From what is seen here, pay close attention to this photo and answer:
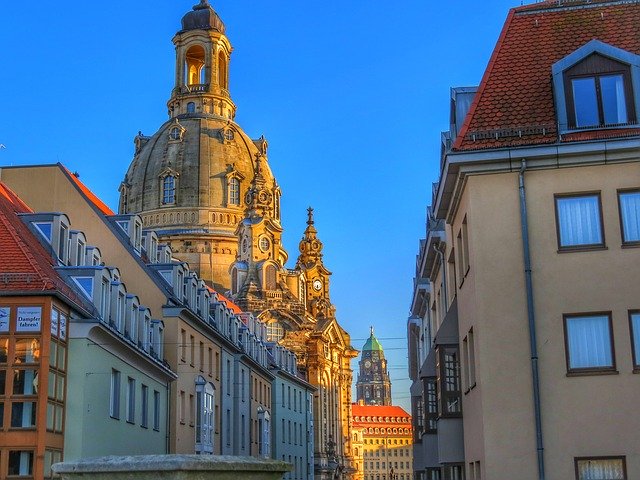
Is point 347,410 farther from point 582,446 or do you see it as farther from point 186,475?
point 186,475

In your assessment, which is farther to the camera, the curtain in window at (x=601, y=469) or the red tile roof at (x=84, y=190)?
the red tile roof at (x=84, y=190)

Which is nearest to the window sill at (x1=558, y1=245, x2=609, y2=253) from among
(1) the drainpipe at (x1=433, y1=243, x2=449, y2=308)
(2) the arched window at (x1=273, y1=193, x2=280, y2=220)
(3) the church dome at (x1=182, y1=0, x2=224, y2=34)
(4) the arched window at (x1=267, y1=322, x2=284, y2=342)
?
(1) the drainpipe at (x1=433, y1=243, x2=449, y2=308)

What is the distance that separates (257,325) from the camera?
66.7 meters

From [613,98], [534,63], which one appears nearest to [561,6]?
[534,63]

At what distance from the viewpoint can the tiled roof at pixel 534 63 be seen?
64.4ft

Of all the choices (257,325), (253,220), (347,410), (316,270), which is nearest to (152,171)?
(253,220)

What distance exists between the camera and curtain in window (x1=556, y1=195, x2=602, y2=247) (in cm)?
1902

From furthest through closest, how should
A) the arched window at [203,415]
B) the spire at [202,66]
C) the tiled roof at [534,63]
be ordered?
the spire at [202,66] → the arched window at [203,415] → the tiled roof at [534,63]

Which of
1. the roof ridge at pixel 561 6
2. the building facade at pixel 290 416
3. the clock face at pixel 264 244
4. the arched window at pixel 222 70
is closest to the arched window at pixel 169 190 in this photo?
the clock face at pixel 264 244

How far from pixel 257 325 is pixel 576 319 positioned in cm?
4901

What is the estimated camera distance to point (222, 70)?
129000 mm

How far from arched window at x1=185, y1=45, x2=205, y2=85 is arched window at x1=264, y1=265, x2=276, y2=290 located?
33.5 m

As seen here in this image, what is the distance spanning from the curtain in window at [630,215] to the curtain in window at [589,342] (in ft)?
5.48

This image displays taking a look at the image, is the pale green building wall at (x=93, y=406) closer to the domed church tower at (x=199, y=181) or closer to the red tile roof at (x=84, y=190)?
the red tile roof at (x=84, y=190)
